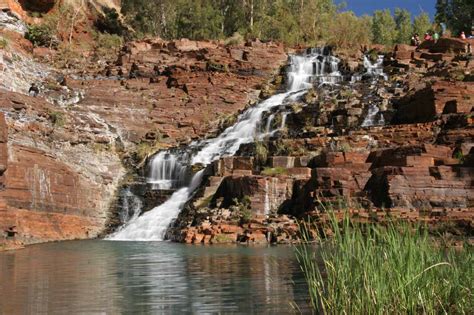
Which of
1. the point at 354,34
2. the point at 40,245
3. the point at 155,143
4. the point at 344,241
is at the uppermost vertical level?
the point at 354,34

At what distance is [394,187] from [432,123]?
8978 mm

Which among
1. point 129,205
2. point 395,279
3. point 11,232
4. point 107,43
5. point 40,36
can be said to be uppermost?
point 107,43

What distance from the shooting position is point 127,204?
30.8 m

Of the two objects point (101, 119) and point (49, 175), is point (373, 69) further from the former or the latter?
point (49, 175)

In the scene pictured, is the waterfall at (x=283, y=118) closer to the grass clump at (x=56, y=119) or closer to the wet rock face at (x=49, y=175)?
the wet rock face at (x=49, y=175)

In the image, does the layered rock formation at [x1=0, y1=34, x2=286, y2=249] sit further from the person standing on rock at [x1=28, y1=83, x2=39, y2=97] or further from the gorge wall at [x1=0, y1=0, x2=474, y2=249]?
the person standing on rock at [x1=28, y1=83, x2=39, y2=97]

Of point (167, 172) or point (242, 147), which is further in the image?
point (167, 172)

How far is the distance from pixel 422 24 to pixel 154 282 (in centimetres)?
8296

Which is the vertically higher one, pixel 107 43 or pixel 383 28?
pixel 383 28

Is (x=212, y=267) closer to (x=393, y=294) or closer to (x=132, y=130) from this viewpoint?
(x=393, y=294)

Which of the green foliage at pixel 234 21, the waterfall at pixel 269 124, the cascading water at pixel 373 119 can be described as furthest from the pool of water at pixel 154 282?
the green foliage at pixel 234 21

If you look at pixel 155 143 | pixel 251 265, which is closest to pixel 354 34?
pixel 155 143

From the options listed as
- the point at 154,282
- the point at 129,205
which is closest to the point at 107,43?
the point at 129,205

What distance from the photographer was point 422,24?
86250 mm
